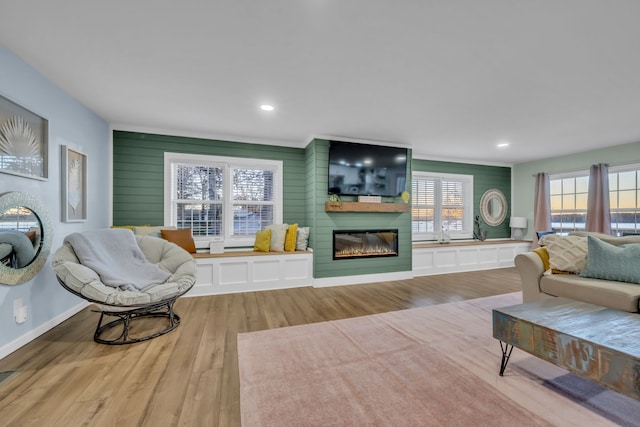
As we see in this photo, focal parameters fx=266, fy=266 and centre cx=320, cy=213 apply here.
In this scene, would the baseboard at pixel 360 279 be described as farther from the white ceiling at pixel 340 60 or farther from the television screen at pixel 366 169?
the white ceiling at pixel 340 60

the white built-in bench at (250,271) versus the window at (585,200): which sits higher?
the window at (585,200)

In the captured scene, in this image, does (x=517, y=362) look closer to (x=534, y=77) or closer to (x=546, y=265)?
(x=546, y=265)

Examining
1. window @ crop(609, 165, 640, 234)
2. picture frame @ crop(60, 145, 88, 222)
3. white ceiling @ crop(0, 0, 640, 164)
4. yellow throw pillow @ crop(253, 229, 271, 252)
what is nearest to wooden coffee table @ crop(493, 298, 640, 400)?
white ceiling @ crop(0, 0, 640, 164)

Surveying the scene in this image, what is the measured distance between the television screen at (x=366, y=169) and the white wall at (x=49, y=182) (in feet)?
10.5

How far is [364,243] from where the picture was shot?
185 inches

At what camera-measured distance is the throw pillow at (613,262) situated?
2.47 m

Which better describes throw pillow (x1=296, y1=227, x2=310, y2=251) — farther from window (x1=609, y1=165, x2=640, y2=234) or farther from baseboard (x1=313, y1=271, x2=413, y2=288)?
window (x1=609, y1=165, x2=640, y2=234)

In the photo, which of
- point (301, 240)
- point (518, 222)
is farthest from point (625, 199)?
point (301, 240)

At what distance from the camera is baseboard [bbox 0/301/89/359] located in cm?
207

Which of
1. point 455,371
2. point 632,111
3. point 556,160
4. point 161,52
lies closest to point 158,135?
point 161,52

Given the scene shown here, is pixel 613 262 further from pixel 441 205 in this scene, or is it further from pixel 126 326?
pixel 126 326

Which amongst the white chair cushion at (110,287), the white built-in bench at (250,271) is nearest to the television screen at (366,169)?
the white built-in bench at (250,271)

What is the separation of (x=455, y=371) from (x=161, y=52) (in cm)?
333

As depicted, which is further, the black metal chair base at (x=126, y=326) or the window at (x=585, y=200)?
the window at (x=585, y=200)
